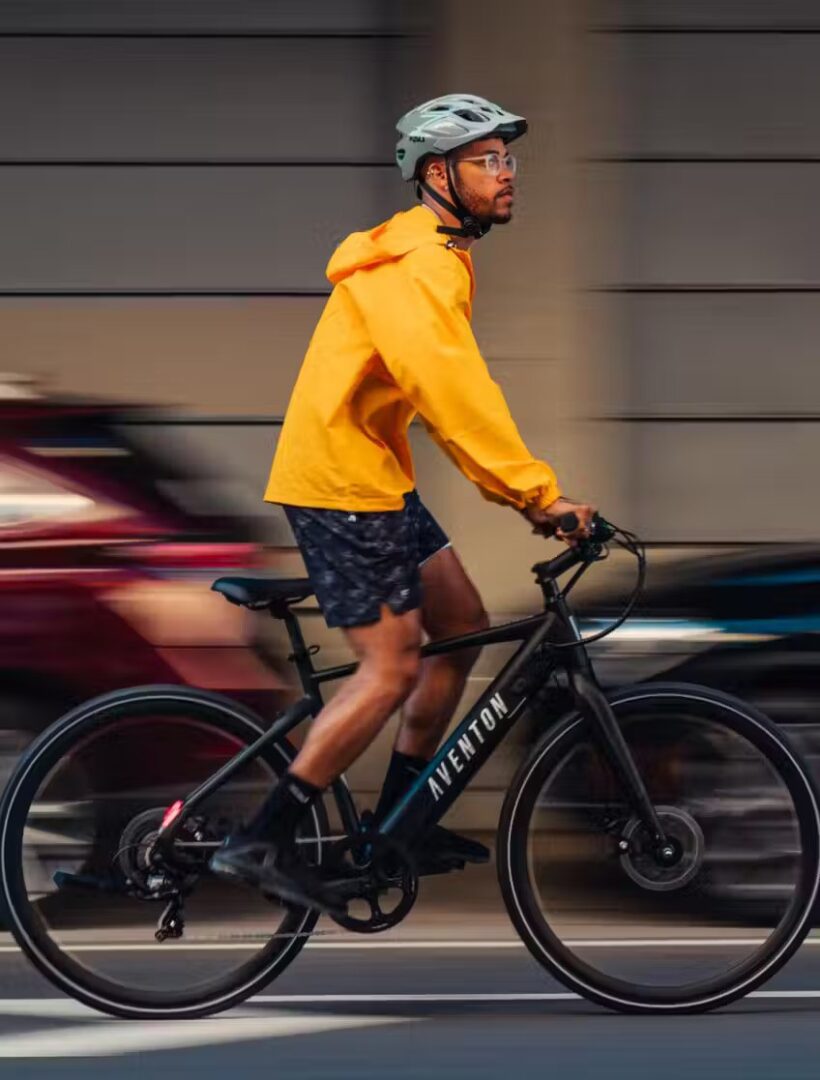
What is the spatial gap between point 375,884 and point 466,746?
345mm

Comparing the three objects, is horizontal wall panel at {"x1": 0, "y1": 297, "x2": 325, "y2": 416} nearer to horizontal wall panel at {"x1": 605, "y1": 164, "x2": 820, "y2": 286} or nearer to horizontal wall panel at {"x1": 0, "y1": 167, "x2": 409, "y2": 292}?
horizontal wall panel at {"x1": 0, "y1": 167, "x2": 409, "y2": 292}

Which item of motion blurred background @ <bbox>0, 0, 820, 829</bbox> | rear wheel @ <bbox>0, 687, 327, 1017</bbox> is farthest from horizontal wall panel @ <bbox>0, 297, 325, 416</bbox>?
rear wheel @ <bbox>0, 687, 327, 1017</bbox>

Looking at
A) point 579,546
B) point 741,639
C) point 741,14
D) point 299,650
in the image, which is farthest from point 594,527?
point 741,14

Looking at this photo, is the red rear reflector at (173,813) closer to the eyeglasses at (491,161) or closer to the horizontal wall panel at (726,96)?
the eyeglasses at (491,161)

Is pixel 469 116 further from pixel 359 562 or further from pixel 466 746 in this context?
pixel 466 746

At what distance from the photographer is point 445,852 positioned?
5246 millimetres

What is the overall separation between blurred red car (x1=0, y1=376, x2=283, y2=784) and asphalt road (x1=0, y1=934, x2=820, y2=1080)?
3.01 ft

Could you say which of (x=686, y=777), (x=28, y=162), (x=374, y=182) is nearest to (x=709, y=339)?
(x=374, y=182)

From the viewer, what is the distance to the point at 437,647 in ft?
17.1

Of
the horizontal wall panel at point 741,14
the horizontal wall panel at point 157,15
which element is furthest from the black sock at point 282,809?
the horizontal wall panel at point 741,14

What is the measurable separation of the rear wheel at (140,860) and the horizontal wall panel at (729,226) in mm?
4592

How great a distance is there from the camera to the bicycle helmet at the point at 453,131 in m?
5.15

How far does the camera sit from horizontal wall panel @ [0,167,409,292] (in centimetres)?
945

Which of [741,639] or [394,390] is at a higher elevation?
[394,390]
